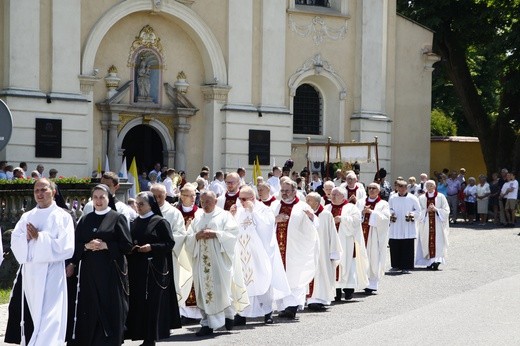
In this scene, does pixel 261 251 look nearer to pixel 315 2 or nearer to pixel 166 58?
pixel 166 58

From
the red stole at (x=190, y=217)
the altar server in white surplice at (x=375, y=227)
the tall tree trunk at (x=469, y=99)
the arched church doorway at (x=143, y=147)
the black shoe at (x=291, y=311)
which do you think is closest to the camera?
the red stole at (x=190, y=217)

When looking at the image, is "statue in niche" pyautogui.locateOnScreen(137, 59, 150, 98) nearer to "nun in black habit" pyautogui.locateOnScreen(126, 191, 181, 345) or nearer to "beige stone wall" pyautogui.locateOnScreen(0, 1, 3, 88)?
"beige stone wall" pyautogui.locateOnScreen(0, 1, 3, 88)

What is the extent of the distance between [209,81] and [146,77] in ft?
A: 6.40

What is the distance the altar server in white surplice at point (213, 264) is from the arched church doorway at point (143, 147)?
1676 centimetres

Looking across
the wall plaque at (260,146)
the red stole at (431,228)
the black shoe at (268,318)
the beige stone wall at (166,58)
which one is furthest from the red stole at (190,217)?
the wall plaque at (260,146)

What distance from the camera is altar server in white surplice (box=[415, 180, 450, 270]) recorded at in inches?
903

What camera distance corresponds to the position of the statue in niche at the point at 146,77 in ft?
100

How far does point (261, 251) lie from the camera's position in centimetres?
A: 1541

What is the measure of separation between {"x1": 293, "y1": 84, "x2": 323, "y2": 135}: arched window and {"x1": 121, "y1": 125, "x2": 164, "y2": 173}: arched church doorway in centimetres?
490

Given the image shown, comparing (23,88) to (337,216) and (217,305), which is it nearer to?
(337,216)

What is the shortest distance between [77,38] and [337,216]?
1293 cm

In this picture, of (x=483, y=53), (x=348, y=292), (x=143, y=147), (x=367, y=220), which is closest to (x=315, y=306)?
(x=348, y=292)

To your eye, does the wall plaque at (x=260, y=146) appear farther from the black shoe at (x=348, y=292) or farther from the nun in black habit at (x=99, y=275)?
the nun in black habit at (x=99, y=275)

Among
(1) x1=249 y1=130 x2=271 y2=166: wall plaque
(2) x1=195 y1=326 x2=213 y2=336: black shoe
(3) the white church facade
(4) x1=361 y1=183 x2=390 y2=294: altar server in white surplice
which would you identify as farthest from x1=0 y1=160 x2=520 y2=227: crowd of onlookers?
(2) x1=195 y1=326 x2=213 y2=336: black shoe
